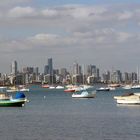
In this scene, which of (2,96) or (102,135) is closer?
(102,135)

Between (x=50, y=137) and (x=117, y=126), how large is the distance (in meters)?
12.8

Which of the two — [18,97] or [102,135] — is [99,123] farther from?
[18,97]

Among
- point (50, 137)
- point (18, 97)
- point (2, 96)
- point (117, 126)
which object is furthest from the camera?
point (2, 96)

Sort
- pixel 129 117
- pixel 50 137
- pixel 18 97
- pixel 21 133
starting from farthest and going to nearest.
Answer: pixel 18 97
pixel 129 117
pixel 21 133
pixel 50 137

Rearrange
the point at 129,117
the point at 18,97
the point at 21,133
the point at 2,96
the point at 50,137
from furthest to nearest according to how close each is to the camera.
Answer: the point at 2,96, the point at 18,97, the point at 129,117, the point at 21,133, the point at 50,137

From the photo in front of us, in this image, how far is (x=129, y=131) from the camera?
62.1m

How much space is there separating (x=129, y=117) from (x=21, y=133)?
24.1 meters

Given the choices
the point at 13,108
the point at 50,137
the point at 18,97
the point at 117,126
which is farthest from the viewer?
the point at 18,97

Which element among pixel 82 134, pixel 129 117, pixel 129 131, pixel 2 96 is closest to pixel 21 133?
pixel 82 134

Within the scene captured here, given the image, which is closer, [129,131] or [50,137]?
[50,137]

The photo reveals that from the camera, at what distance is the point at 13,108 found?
107m

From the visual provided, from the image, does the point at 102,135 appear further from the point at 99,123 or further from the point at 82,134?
the point at 99,123

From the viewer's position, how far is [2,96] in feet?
410

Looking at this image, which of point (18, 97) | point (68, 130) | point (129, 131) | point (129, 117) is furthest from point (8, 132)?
point (18, 97)
